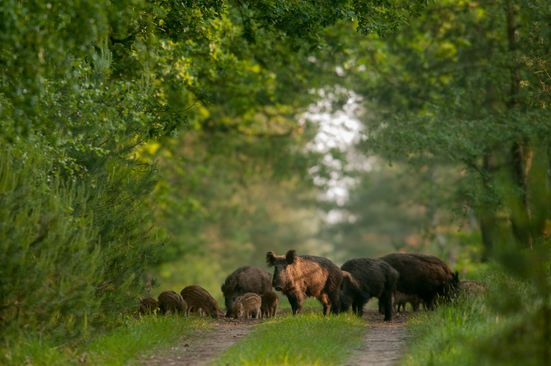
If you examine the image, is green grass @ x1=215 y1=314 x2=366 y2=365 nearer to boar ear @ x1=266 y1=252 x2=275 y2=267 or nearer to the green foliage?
boar ear @ x1=266 y1=252 x2=275 y2=267

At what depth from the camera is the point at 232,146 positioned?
3769 centimetres

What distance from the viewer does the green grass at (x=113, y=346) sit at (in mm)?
11656

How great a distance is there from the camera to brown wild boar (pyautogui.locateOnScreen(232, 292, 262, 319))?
1902 centimetres

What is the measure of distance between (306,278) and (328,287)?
1.64ft

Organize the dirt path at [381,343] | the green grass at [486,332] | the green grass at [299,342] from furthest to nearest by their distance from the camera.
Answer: the dirt path at [381,343]
the green grass at [299,342]
the green grass at [486,332]

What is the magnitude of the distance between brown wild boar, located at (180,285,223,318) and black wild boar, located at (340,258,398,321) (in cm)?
270

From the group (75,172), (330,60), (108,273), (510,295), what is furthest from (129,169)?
(330,60)

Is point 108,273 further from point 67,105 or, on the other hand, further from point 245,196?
point 245,196

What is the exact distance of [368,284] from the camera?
1930 cm

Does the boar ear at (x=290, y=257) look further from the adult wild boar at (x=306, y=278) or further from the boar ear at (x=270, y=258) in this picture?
the boar ear at (x=270, y=258)

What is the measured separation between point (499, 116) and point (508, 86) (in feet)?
6.16

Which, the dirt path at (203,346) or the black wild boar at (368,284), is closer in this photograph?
the dirt path at (203,346)

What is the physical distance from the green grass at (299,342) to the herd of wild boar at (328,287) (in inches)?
60.3

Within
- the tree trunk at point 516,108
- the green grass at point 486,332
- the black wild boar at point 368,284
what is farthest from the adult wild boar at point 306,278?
the tree trunk at point 516,108
